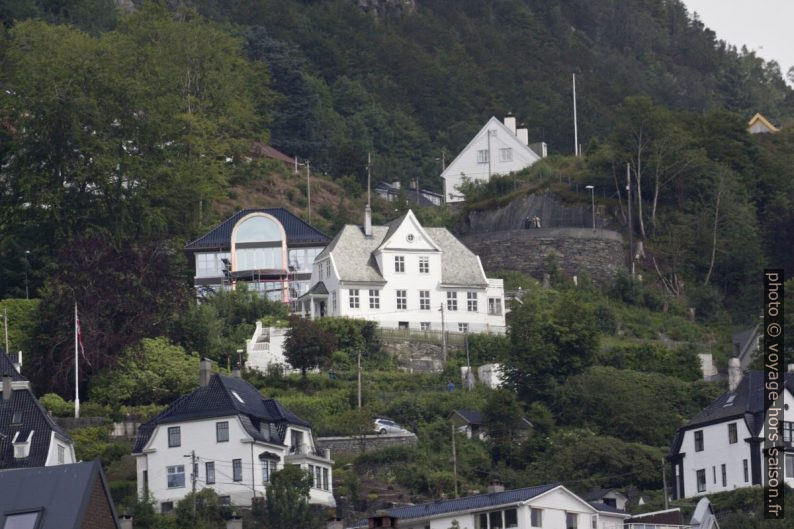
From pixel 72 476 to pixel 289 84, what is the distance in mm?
Answer: 100104

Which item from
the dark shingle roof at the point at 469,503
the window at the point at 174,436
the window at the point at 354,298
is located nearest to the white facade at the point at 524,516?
the dark shingle roof at the point at 469,503

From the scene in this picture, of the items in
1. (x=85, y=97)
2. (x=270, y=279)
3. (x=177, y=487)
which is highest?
(x=85, y=97)

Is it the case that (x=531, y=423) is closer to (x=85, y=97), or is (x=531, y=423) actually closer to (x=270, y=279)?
(x=270, y=279)

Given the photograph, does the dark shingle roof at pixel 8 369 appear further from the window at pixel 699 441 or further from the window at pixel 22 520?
the window at pixel 699 441

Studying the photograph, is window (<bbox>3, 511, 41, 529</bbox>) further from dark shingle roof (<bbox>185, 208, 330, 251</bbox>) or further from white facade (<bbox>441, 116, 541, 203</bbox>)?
white facade (<bbox>441, 116, 541, 203</bbox>)

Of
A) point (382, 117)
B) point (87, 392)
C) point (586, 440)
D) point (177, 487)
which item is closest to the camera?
point (177, 487)

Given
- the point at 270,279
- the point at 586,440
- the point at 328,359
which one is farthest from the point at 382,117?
the point at 586,440

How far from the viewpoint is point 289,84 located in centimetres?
15438

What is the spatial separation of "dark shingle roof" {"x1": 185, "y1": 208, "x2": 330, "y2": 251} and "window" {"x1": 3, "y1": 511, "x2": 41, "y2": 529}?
5575cm

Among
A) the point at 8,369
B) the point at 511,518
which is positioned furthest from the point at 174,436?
the point at 511,518

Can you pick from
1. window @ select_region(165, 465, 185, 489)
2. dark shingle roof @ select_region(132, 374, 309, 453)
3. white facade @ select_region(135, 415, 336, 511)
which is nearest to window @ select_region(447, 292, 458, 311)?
dark shingle roof @ select_region(132, 374, 309, 453)

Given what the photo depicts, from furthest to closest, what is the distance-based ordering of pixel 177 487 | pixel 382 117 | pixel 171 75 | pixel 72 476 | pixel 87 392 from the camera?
1. pixel 382 117
2. pixel 171 75
3. pixel 87 392
4. pixel 177 487
5. pixel 72 476

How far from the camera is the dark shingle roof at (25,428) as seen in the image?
72.8 metres

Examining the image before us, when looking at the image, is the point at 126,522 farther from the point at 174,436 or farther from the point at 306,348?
the point at 306,348
